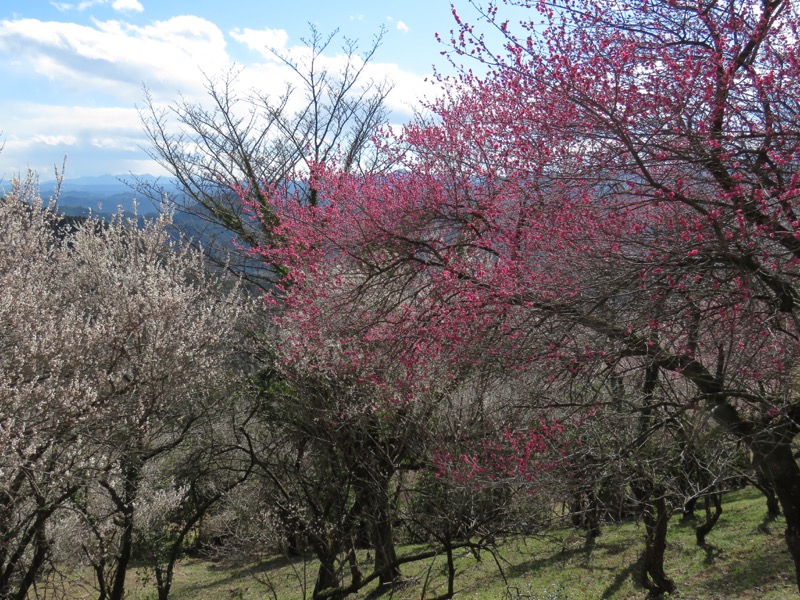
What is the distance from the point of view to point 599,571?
37.5 ft

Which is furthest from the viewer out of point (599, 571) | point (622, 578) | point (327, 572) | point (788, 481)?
point (599, 571)

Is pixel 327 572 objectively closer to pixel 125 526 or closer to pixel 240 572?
pixel 125 526

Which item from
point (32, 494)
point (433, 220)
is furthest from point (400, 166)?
point (32, 494)

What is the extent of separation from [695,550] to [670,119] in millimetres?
10267

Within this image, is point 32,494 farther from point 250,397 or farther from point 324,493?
point 250,397

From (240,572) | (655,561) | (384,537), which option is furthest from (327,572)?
(240,572)

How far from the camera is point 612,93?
4.93 m

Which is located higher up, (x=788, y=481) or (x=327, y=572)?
(x=788, y=481)

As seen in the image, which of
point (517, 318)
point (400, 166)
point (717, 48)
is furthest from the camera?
point (400, 166)

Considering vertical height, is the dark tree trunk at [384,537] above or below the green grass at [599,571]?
above

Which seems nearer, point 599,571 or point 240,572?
point 599,571

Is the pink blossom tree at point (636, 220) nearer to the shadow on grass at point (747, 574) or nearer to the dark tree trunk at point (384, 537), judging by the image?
the dark tree trunk at point (384, 537)

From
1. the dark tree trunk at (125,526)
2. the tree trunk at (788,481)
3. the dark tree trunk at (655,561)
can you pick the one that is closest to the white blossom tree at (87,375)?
the dark tree trunk at (125,526)

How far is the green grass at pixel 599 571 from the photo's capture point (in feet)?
31.5
